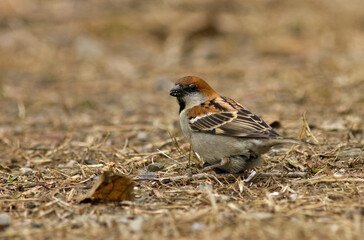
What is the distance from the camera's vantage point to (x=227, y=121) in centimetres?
488

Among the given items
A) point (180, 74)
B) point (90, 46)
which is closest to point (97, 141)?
point (180, 74)

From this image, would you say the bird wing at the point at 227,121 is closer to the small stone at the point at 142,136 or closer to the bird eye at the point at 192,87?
the bird eye at the point at 192,87

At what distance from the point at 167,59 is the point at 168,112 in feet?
12.5

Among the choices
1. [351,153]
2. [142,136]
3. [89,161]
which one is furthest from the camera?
[142,136]

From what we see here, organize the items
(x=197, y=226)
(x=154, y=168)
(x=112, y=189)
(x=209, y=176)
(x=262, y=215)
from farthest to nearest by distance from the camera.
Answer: (x=154, y=168), (x=209, y=176), (x=112, y=189), (x=262, y=215), (x=197, y=226)

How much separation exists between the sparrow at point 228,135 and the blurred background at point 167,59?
2.34m

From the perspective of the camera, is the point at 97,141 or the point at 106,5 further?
the point at 106,5

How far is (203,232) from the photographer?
11.1ft

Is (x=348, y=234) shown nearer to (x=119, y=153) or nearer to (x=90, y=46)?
(x=119, y=153)

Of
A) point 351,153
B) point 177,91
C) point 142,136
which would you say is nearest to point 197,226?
point 177,91

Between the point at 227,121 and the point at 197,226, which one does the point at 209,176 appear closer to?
the point at 227,121

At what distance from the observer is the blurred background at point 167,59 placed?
8539 mm

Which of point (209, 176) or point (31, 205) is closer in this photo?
point (31, 205)

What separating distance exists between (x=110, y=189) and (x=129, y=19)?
34.4 ft
